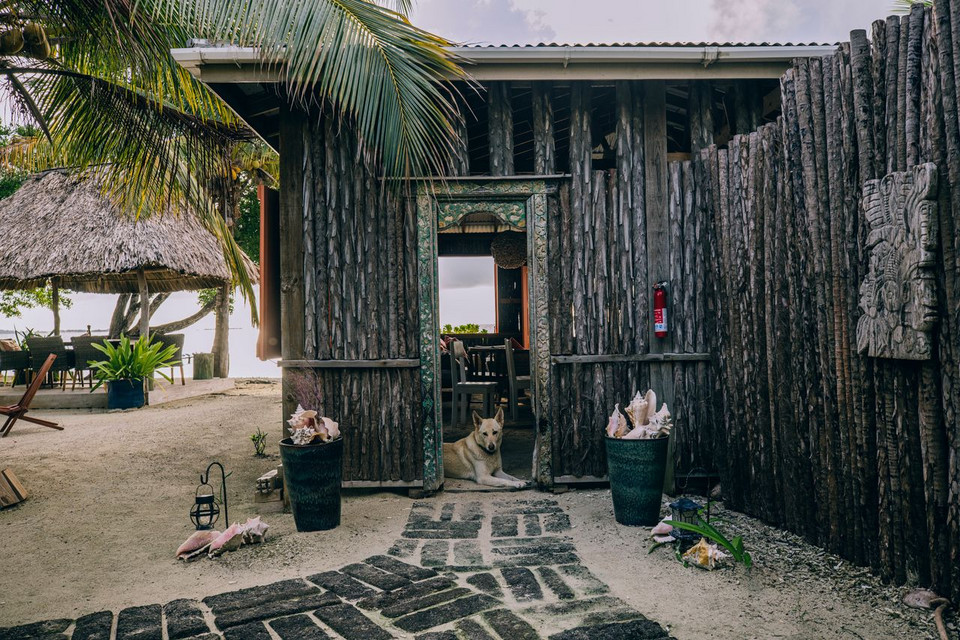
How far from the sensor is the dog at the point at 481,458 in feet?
17.1

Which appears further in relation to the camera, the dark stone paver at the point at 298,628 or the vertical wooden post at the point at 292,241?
the vertical wooden post at the point at 292,241

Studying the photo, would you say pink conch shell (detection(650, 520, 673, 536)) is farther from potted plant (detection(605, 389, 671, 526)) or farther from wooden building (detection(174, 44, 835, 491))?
wooden building (detection(174, 44, 835, 491))

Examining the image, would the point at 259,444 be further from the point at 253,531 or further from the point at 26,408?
the point at 26,408

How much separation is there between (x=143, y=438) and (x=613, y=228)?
21.5ft

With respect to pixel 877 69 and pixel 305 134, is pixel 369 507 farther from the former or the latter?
pixel 877 69

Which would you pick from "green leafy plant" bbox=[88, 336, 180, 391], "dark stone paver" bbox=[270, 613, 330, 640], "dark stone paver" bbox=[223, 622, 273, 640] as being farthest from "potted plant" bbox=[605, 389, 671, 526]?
"green leafy plant" bbox=[88, 336, 180, 391]

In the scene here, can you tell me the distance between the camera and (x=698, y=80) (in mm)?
5016

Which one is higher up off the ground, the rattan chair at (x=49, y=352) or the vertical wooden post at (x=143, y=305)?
the vertical wooden post at (x=143, y=305)

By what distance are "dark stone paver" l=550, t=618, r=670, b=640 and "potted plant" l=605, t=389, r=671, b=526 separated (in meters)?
1.42

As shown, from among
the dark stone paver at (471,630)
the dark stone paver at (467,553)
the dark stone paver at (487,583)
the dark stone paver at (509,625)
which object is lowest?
the dark stone paver at (467,553)

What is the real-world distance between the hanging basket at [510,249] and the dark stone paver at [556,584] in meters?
8.08

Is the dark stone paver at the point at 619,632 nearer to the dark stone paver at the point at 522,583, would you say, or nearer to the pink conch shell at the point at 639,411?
the dark stone paver at the point at 522,583

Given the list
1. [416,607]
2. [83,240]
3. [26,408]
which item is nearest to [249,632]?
[416,607]

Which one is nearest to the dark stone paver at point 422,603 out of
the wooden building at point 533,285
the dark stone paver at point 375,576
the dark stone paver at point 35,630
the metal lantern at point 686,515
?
the dark stone paver at point 375,576
